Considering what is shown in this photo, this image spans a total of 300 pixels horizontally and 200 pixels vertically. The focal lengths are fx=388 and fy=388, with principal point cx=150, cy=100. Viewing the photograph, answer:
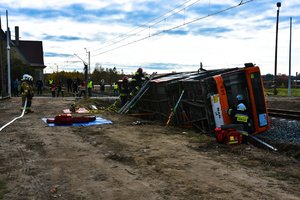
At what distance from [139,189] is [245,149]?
4.18 meters

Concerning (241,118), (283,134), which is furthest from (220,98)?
(283,134)

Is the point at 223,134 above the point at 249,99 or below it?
below

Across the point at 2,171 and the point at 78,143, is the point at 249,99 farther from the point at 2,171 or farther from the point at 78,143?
the point at 2,171

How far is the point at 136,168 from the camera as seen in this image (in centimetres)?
713

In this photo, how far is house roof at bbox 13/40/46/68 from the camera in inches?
2319

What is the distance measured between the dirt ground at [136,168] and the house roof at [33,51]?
50.4 meters

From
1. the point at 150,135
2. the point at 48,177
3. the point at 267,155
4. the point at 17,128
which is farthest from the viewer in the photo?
the point at 17,128

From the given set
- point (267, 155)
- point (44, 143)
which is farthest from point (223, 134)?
point (44, 143)

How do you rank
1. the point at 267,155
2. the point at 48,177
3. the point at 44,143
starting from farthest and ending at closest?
1. the point at 44,143
2. the point at 267,155
3. the point at 48,177

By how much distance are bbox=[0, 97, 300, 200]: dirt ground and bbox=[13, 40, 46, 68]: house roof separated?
165 ft

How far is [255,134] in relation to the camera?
40.7 ft

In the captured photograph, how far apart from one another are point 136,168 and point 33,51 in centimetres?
5666

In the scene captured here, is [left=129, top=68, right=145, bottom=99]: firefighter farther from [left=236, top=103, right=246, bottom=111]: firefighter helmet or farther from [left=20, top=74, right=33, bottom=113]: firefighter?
[left=236, top=103, right=246, bottom=111]: firefighter helmet

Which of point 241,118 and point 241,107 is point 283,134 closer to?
point 241,118
